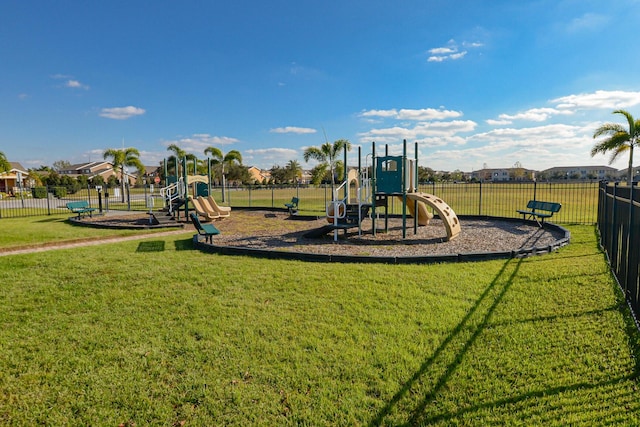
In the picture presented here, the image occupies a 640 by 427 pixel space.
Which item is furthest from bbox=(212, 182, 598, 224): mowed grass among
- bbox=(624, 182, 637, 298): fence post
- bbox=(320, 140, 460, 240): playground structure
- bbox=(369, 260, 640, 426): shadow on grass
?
→ bbox=(369, 260, 640, 426): shadow on grass

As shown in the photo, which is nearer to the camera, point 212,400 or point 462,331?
point 212,400

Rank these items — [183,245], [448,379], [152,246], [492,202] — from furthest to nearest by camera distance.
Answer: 1. [492,202]
2. [183,245]
3. [152,246]
4. [448,379]

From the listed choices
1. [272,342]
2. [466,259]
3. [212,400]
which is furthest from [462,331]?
[466,259]

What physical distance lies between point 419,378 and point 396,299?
6.74 feet

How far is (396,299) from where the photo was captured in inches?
212

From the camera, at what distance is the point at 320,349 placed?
391 cm

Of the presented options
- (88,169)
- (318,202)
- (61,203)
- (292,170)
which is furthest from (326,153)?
(88,169)

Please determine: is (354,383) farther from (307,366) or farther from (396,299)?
(396,299)

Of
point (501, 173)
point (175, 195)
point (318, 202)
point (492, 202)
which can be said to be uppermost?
point (501, 173)

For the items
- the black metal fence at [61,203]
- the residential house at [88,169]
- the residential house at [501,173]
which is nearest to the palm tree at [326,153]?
the black metal fence at [61,203]

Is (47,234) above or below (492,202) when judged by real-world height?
below

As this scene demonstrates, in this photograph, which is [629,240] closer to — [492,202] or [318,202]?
[492,202]

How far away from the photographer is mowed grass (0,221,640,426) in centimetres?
298

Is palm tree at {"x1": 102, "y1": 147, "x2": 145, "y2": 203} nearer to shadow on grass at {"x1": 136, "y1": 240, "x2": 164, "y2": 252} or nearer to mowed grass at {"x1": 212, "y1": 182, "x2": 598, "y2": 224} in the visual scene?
mowed grass at {"x1": 212, "y1": 182, "x2": 598, "y2": 224}
